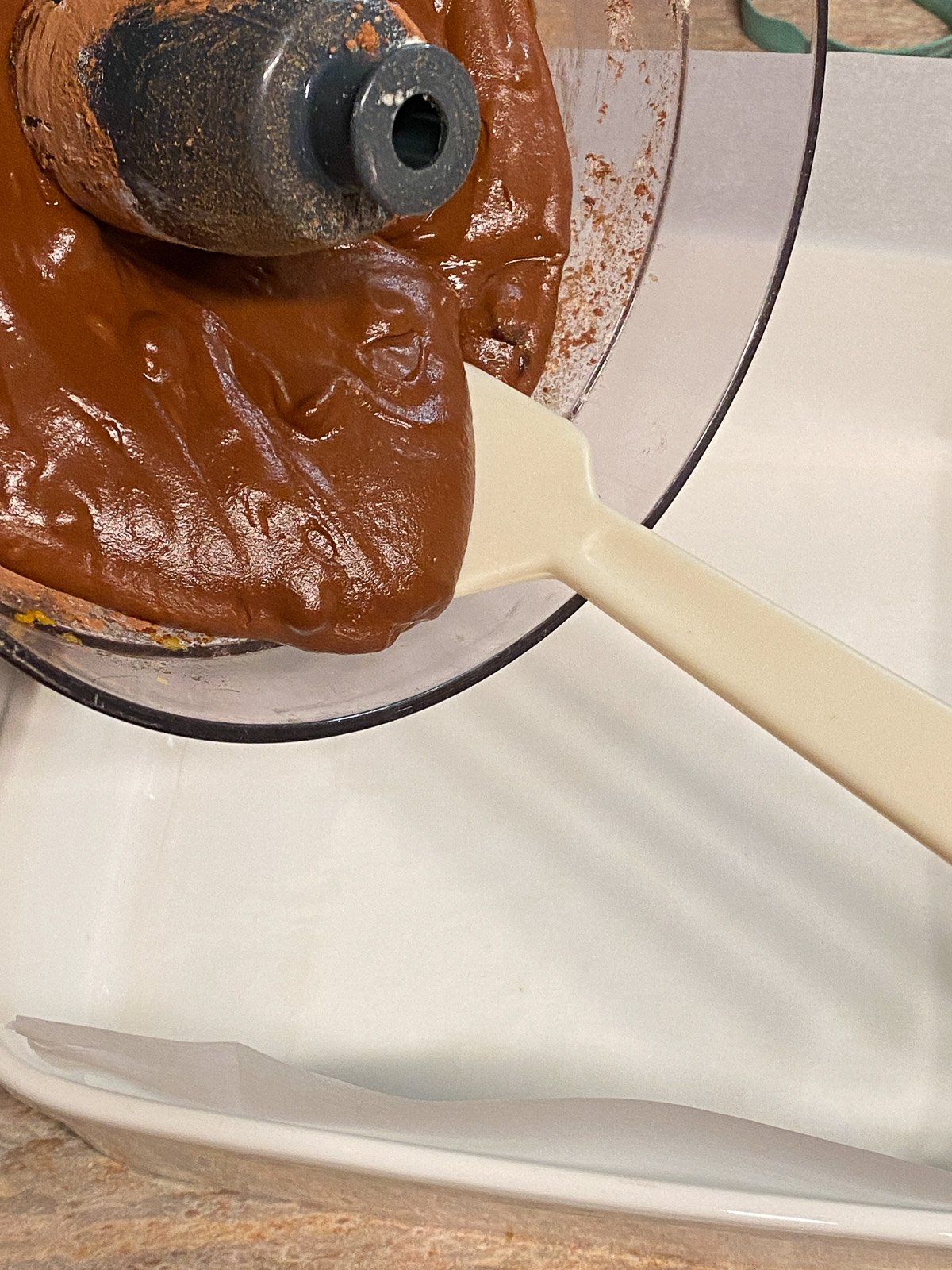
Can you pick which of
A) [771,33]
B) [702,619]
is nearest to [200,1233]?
[702,619]

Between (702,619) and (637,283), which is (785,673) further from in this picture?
(637,283)

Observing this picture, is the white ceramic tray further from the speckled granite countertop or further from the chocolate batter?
the chocolate batter

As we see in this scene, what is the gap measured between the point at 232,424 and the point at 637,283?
0.21 meters

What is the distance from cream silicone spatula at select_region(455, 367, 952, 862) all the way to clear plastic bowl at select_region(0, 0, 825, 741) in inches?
1.7

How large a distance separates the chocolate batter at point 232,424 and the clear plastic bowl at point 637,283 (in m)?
0.06

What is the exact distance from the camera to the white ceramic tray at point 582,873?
586mm

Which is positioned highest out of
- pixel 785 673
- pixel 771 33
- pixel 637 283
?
pixel 771 33

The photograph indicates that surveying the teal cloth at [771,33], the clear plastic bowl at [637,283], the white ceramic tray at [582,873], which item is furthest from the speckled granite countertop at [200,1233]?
the teal cloth at [771,33]

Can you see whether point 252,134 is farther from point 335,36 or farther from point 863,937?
point 863,937

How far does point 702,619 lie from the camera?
403mm

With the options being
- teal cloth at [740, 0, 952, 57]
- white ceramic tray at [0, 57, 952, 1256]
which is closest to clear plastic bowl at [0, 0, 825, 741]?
teal cloth at [740, 0, 952, 57]

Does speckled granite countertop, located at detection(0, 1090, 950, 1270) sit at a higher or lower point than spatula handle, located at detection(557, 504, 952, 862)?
lower

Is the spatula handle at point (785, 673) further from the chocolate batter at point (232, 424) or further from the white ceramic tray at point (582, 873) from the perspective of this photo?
the white ceramic tray at point (582, 873)

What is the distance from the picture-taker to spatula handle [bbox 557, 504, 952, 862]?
37 centimetres
